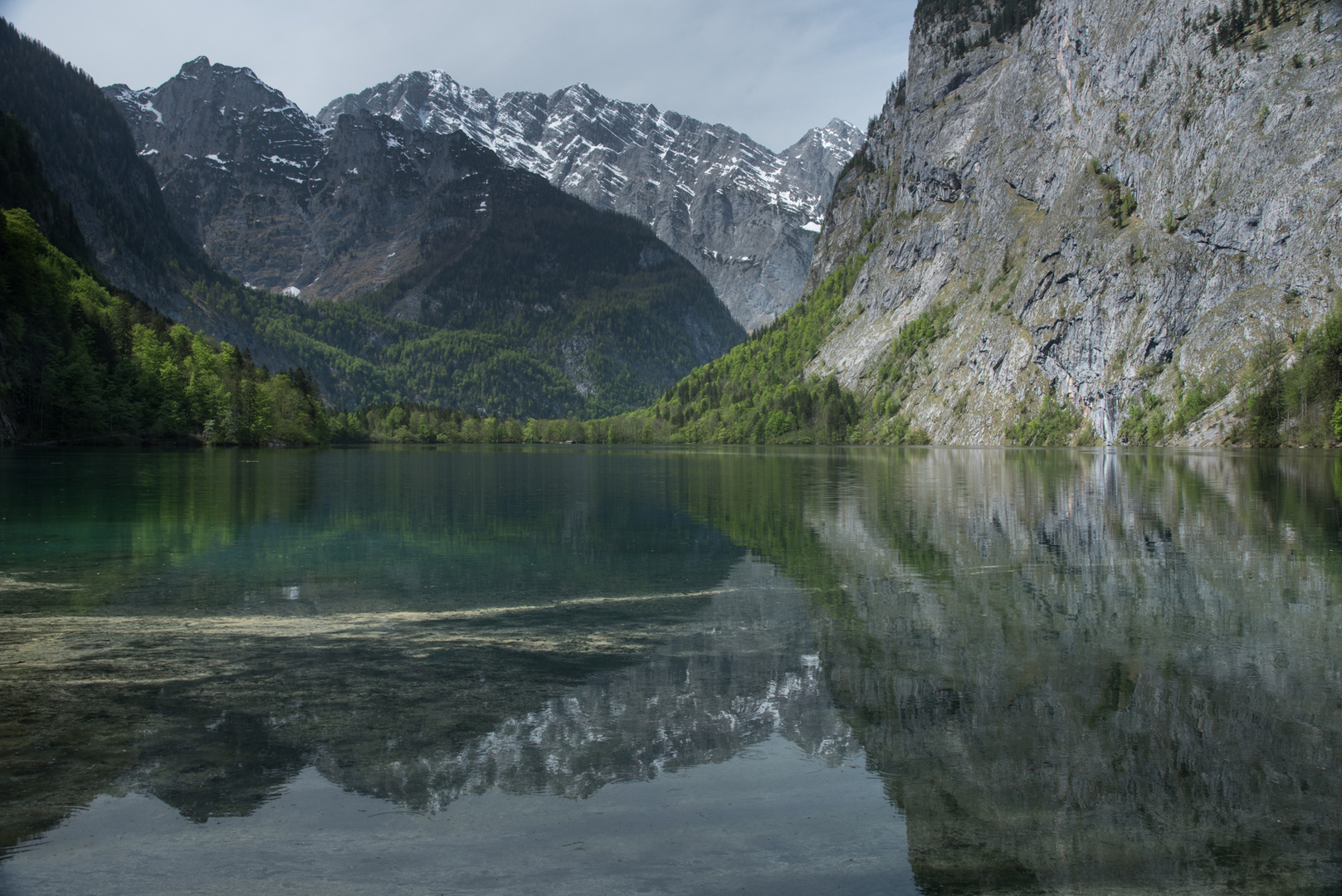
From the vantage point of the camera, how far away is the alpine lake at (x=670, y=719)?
673 cm

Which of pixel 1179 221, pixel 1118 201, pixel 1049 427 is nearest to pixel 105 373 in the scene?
pixel 1049 427

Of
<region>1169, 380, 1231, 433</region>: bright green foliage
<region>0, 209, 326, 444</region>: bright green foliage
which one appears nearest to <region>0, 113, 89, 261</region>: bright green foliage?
<region>0, 209, 326, 444</region>: bright green foliage

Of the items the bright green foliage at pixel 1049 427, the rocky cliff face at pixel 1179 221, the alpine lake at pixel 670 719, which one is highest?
the rocky cliff face at pixel 1179 221

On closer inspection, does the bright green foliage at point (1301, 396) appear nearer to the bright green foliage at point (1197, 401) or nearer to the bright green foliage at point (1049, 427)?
the bright green foliage at point (1197, 401)

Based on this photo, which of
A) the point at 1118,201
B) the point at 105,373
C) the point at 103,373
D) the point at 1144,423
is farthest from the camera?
the point at 1118,201

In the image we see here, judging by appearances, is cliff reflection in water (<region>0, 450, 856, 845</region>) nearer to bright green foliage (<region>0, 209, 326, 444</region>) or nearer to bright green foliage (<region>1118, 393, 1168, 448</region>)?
bright green foliage (<region>0, 209, 326, 444</region>)

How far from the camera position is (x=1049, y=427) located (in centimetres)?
18112

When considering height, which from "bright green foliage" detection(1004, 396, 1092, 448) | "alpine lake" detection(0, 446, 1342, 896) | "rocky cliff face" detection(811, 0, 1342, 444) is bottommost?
"alpine lake" detection(0, 446, 1342, 896)

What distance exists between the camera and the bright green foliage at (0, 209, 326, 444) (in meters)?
87.8

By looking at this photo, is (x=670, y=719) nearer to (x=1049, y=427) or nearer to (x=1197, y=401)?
(x=1197, y=401)

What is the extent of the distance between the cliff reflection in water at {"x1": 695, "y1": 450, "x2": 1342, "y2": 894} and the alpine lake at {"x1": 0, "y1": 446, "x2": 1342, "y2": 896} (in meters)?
0.05

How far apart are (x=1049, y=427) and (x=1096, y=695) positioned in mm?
187403

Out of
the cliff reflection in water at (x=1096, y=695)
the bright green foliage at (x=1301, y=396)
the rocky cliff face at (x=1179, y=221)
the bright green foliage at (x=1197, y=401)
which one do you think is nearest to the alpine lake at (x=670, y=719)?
the cliff reflection in water at (x=1096, y=695)

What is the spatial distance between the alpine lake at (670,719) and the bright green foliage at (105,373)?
3269 inches
